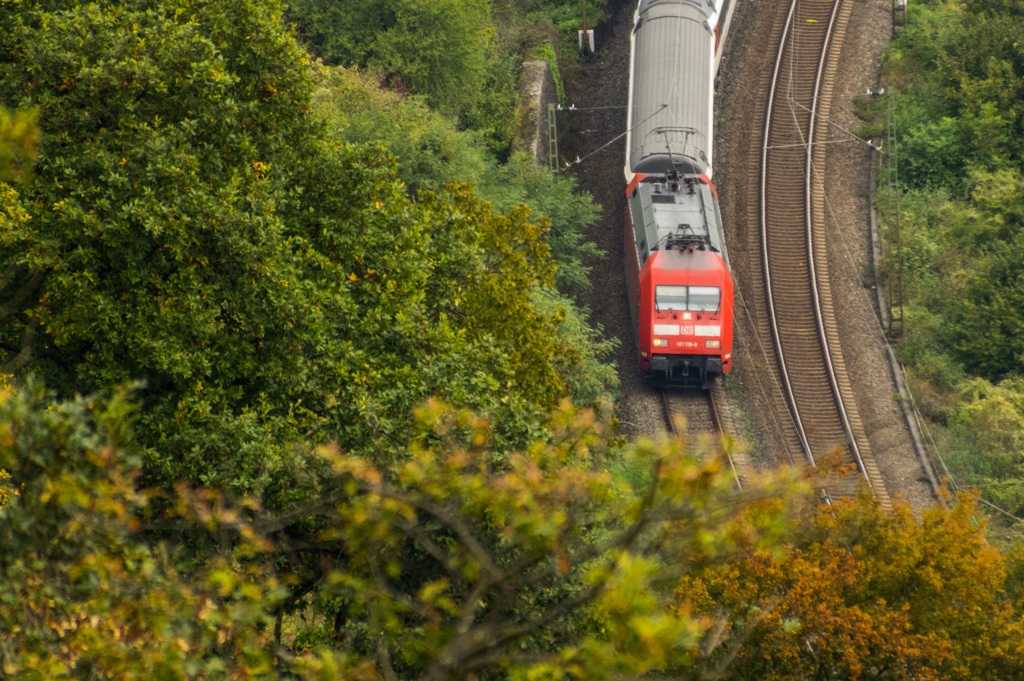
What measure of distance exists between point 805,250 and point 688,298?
8989 mm

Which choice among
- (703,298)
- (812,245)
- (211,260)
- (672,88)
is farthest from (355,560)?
(812,245)

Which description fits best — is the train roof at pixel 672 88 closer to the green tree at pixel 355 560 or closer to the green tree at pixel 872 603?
the green tree at pixel 872 603

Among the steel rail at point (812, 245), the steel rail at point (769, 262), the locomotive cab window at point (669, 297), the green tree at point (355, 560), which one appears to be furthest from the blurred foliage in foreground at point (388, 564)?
the steel rail at point (769, 262)

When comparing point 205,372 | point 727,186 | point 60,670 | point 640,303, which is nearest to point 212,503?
point 205,372

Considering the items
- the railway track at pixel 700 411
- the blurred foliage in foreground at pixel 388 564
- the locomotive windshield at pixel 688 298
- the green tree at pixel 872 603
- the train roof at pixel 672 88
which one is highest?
the train roof at pixel 672 88

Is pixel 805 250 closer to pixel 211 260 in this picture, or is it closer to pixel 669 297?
pixel 669 297

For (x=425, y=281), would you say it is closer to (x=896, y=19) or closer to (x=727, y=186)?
(x=727, y=186)

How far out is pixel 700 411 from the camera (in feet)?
120

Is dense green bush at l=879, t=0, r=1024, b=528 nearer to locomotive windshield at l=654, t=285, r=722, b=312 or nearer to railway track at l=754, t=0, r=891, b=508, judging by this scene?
→ railway track at l=754, t=0, r=891, b=508

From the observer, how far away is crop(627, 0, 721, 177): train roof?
39.8 meters

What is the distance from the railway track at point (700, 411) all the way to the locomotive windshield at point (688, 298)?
308cm

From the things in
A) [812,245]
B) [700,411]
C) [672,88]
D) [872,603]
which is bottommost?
[872,603]

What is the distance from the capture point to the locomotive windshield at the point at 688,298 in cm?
3525

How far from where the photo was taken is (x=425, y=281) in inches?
797
